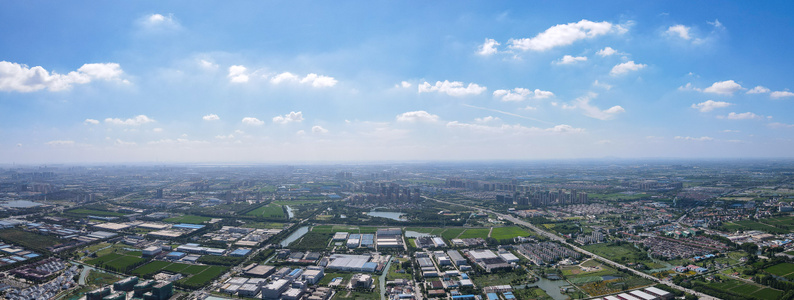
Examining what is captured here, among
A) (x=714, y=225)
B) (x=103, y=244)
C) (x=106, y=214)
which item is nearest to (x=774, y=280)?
(x=714, y=225)

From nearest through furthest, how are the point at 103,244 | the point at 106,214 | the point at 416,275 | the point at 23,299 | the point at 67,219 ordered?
the point at 23,299 → the point at 416,275 → the point at 103,244 → the point at 67,219 → the point at 106,214

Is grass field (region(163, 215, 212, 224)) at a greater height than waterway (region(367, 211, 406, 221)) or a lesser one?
greater

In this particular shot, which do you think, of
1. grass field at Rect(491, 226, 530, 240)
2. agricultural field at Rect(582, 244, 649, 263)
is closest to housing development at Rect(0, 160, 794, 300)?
agricultural field at Rect(582, 244, 649, 263)

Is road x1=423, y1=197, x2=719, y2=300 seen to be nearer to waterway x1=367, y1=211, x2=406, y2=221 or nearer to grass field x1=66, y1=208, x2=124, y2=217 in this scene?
waterway x1=367, y1=211, x2=406, y2=221

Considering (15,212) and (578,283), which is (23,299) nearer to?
(578,283)

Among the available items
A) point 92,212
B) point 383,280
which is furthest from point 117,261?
point 92,212

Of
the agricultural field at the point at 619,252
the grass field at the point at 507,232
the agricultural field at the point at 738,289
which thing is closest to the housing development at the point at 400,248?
the agricultural field at the point at 738,289

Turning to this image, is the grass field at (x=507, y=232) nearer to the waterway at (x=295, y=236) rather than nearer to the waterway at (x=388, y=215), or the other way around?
the waterway at (x=388, y=215)
